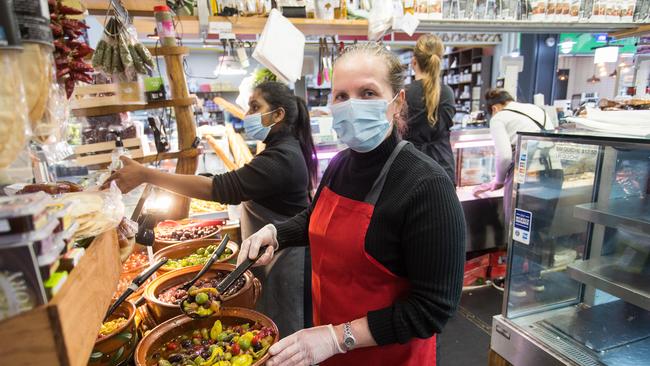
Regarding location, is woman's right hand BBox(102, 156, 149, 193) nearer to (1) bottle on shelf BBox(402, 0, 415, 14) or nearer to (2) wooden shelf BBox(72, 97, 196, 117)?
(2) wooden shelf BBox(72, 97, 196, 117)

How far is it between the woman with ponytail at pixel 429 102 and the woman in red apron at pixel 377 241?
→ 1.80 meters

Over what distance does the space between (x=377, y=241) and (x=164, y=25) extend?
142cm

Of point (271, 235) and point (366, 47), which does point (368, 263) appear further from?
point (366, 47)

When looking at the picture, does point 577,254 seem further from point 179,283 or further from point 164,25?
point 164,25

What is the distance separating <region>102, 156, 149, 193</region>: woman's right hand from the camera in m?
1.66

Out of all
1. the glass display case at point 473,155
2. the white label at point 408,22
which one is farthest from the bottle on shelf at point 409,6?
the glass display case at point 473,155

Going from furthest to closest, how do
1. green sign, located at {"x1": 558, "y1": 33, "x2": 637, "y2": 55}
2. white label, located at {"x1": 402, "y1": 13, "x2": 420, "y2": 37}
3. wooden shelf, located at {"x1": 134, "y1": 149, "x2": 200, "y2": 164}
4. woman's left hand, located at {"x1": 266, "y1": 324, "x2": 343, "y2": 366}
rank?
green sign, located at {"x1": 558, "y1": 33, "x2": 637, "y2": 55}
white label, located at {"x1": 402, "y1": 13, "x2": 420, "y2": 37}
wooden shelf, located at {"x1": 134, "y1": 149, "x2": 200, "y2": 164}
woman's left hand, located at {"x1": 266, "y1": 324, "x2": 343, "y2": 366}

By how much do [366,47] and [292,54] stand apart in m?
1.36

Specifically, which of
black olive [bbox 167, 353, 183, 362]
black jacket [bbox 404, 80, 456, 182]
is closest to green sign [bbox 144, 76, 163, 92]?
black olive [bbox 167, 353, 183, 362]

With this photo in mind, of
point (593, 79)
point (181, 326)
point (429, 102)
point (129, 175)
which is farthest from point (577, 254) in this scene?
point (593, 79)

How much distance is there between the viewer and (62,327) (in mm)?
565

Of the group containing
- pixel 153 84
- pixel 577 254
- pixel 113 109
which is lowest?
pixel 577 254

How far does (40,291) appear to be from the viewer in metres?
0.55

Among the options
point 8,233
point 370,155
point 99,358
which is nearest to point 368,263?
point 370,155
